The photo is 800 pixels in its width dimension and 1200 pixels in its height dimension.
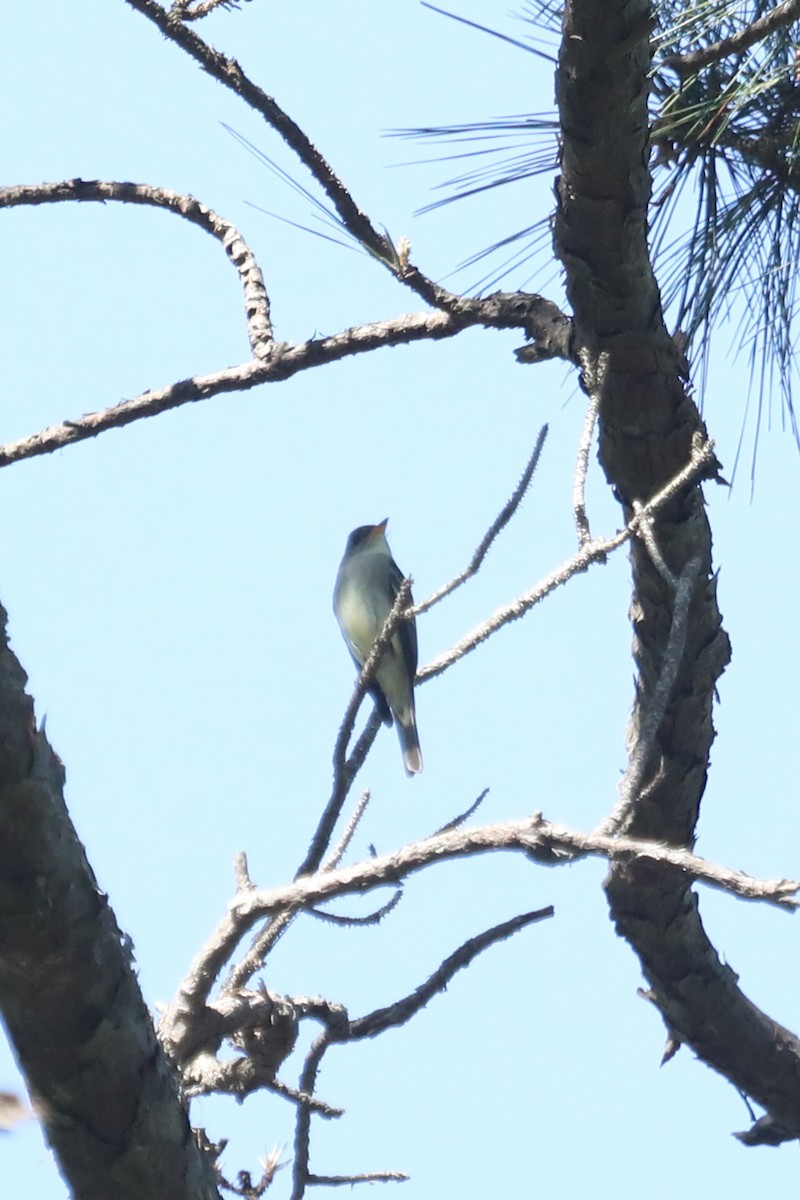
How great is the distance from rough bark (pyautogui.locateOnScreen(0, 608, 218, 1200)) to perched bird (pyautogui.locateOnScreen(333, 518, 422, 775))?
11.7 ft

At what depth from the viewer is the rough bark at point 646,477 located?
2.39 meters

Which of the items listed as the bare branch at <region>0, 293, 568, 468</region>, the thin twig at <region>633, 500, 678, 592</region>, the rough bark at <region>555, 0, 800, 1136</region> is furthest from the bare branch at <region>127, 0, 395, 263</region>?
the thin twig at <region>633, 500, 678, 592</region>

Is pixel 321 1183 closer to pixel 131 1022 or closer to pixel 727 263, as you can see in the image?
pixel 131 1022

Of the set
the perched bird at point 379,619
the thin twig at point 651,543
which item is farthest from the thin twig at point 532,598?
the perched bird at point 379,619

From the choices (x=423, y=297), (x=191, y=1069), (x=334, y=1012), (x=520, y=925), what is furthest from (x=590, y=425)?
(x=191, y=1069)

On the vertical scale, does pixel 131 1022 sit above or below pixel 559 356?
below

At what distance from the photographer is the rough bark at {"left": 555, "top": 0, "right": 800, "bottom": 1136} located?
239cm

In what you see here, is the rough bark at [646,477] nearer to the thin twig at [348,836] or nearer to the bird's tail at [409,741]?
the thin twig at [348,836]

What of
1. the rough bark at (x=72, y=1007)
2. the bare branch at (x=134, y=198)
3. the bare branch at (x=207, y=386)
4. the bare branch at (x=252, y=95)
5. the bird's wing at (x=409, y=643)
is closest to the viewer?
the rough bark at (x=72, y=1007)

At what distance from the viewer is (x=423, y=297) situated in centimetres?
282

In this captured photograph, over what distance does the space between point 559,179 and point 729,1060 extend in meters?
2.16

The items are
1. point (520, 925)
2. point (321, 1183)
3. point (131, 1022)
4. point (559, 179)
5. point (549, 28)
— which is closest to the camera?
point (131, 1022)

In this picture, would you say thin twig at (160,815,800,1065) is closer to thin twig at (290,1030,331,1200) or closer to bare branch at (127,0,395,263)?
thin twig at (290,1030,331,1200)

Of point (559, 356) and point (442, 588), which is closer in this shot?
point (442, 588)
